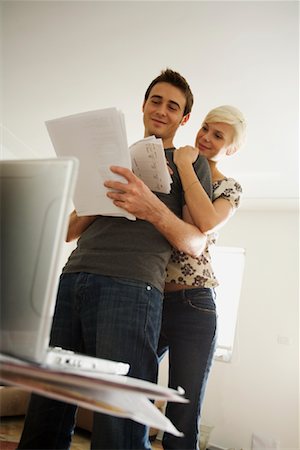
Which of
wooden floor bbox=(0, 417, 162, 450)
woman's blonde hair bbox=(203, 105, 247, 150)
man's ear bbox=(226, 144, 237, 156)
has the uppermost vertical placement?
woman's blonde hair bbox=(203, 105, 247, 150)

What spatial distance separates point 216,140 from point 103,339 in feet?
2.67

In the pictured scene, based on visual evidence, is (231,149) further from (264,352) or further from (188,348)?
(264,352)

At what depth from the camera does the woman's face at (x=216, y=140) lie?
133cm

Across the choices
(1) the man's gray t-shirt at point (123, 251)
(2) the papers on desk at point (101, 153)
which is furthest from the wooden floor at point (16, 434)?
(2) the papers on desk at point (101, 153)

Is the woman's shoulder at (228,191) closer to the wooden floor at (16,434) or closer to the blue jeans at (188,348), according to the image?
the blue jeans at (188,348)

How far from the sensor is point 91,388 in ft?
1.51

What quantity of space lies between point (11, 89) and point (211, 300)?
239 cm

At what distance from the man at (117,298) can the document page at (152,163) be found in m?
0.06

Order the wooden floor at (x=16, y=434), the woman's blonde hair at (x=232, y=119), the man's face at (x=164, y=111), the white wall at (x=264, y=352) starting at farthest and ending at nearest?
the white wall at (x=264, y=352), the wooden floor at (x=16, y=434), the woman's blonde hair at (x=232, y=119), the man's face at (x=164, y=111)

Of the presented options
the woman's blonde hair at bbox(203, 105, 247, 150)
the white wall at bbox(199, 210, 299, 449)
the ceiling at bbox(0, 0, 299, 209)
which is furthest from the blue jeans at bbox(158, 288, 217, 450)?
the white wall at bbox(199, 210, 299, 449)

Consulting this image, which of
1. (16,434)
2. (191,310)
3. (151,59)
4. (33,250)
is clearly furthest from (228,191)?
(16,434)

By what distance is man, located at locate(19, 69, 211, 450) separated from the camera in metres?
0.77

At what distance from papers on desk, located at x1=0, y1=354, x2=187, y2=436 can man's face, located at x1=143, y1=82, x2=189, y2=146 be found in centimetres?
82

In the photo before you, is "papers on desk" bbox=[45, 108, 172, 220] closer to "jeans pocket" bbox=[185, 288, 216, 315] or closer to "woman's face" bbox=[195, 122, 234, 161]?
"jeans pocket" bbox=[185, 288, 216, 315]
